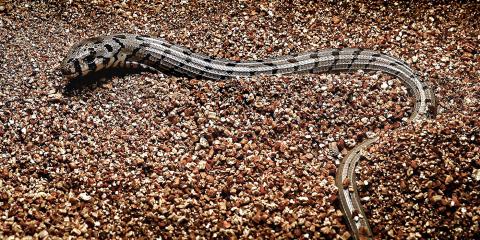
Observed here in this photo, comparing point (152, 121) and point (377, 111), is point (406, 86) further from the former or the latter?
point (152, 121)

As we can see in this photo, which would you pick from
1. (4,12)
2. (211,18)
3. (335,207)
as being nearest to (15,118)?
(4,12)

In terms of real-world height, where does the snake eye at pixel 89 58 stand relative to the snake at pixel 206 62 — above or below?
below

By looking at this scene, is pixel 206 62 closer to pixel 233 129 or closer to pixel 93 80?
pixel 233 129

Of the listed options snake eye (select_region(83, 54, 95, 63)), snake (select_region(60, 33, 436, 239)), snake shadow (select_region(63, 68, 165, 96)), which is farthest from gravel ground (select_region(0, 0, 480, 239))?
snake eye (select_region(83, 54, 95, 63))

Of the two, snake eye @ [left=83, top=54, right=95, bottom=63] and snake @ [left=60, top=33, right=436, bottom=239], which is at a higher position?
snake @ [left=60, top=33, right=436, bottom=239]

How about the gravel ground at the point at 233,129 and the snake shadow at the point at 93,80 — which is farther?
the snake shadow at the point at 93,80

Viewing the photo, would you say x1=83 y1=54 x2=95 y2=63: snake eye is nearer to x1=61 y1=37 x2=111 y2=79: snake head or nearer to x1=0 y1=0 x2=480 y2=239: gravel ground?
x1=61 y1=37 x2=111 y2=79: snake head

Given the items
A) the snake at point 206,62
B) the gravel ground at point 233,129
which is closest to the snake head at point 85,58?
the snake at point 206,62

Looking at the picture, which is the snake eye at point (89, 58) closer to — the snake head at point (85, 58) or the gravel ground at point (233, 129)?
the snake head at point (85, 58)
